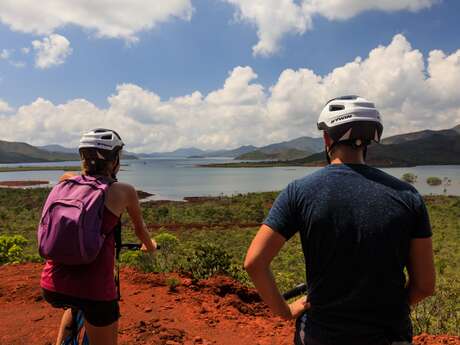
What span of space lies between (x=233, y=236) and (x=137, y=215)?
26452 mm

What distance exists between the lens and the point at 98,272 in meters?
2.43

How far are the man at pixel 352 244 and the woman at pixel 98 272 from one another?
1.11m

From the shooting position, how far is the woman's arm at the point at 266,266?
1768 mm

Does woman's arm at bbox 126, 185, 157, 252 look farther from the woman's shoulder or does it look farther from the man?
the man

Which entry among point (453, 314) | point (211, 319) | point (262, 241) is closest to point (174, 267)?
point (211, 319)

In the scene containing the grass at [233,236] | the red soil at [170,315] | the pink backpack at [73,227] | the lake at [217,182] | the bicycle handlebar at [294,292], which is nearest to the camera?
the bicycle handlebar at [294,292]

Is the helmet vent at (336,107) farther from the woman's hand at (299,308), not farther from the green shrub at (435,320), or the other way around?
the green shrub at (435,320)

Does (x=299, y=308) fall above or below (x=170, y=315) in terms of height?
above

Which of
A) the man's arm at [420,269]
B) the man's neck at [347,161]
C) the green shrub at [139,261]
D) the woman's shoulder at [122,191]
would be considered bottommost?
the green shrub at [139,261]

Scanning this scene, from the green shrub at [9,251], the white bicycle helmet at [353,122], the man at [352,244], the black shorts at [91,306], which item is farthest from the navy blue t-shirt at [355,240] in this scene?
the green shrub at [9,251]

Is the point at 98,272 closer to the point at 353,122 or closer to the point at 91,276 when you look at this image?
the point at 91,276

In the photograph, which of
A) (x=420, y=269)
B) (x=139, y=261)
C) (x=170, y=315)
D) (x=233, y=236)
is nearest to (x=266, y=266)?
(x=420, y=269)

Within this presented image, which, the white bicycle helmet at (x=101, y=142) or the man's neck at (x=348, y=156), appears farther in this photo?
the white bicycle helmet at (x=101, y=142)

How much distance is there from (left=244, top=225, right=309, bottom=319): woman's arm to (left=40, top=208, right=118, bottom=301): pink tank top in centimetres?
109
